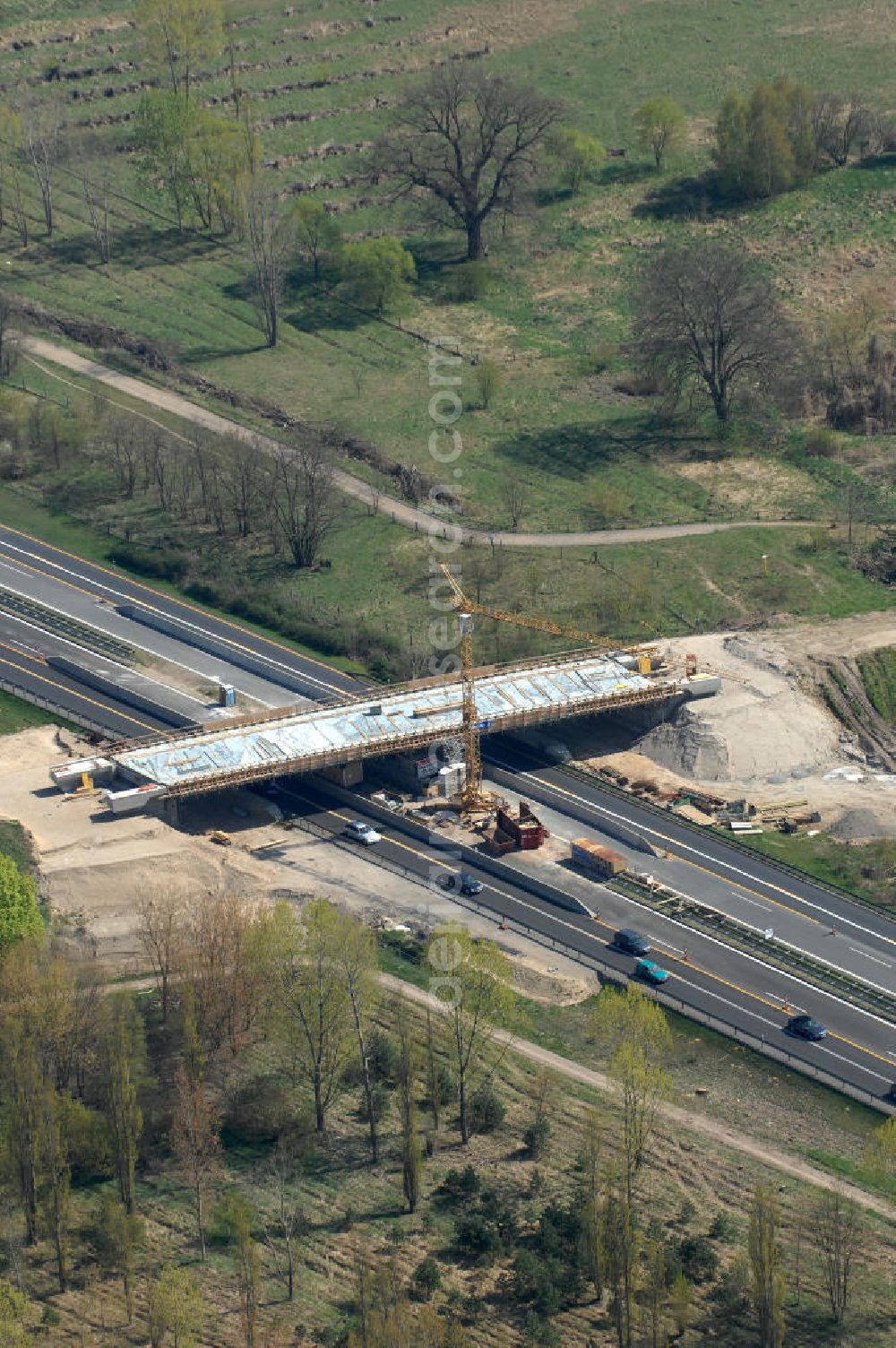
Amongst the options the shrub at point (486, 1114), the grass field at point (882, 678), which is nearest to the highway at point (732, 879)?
the grass field at point (882, 678)

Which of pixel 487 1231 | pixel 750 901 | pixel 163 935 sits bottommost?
pixel 487 1231

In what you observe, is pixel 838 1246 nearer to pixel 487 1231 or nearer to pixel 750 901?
pixel 487 1231

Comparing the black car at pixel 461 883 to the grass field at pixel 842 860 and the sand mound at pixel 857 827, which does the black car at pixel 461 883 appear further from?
the sand mound at pixel 857 827

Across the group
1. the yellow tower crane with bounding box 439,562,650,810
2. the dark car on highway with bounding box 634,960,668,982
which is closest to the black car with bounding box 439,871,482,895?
the yellow tower crane with bounding box 439,562,650,810

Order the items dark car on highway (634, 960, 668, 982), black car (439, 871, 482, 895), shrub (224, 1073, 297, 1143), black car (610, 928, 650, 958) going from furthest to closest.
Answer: black car (439, 871, 482, 895) < black car (610, 928, 650, 958) < dark car on highway (634, 960, 668, 982) < shrub (224, 1073, 297, 1143)

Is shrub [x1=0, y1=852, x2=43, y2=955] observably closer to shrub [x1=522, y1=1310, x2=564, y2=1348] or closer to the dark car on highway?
the dark car on highway

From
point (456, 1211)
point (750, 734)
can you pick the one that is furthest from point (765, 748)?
point (456, 1211)

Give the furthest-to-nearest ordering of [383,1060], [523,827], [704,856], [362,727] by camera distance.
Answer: [362,727] < [523,827] < [704,856] < [383,1060]
